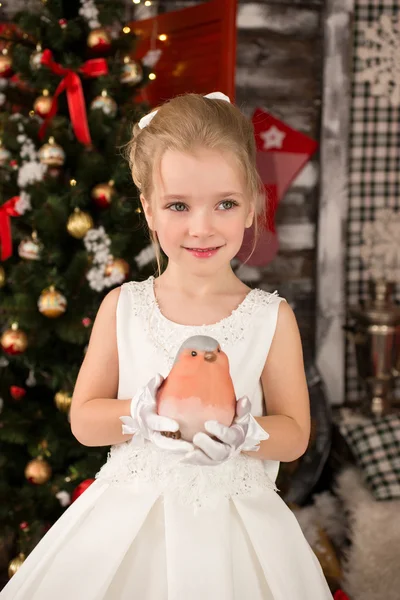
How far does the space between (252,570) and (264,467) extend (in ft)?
0.78

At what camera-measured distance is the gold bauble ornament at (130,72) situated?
205 cm

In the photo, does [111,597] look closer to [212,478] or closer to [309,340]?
[212,478]

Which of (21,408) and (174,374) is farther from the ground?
(174,374)

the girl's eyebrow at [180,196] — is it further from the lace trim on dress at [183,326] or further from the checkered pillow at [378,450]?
the checkered pillow at [378,450]

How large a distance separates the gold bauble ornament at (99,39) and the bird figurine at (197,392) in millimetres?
1356

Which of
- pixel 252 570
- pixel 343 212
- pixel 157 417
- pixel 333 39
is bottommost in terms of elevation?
pixel 252 570

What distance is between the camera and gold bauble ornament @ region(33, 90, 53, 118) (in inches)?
78.3

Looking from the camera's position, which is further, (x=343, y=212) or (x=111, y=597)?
(x=343, y=212)

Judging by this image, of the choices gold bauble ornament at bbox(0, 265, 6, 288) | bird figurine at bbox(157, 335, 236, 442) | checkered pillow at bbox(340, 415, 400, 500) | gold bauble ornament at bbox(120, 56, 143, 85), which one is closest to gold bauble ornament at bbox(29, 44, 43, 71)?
gold bauble ornament at bbox(120, 56, 143, 85)

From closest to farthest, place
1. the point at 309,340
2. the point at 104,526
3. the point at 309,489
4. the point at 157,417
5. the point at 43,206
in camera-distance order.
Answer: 1. the point at 157,417
2. the point at 104,526
3. the point at 43,206
4. the point at 309,489
5. the point at 309,340

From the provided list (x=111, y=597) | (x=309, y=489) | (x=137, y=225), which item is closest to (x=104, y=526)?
(x=111, y=597)

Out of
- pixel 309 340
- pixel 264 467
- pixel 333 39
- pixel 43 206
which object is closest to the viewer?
pixel 264 467

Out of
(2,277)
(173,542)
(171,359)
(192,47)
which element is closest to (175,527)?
(173,542)

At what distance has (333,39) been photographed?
2.79 m
